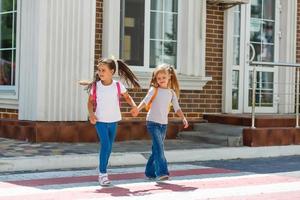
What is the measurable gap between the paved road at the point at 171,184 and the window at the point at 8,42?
3795 millimetres

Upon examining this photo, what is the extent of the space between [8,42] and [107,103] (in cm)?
511

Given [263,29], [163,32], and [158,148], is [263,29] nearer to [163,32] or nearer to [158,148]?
[163,32]

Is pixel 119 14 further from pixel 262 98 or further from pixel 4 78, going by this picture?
pixel 262 98

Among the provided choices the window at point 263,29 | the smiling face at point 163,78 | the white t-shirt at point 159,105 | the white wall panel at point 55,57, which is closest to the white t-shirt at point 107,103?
the white t-shirt at point 159,105

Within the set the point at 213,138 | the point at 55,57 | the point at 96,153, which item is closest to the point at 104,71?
the point at 96,153

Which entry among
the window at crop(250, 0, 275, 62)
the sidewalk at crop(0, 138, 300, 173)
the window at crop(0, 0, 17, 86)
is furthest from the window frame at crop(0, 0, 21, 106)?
the window at crop(250, 0, 275, 62)

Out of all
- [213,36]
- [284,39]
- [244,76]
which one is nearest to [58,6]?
[213,36]

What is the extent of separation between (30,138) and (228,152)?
3.40 metres

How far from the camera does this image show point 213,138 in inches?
458

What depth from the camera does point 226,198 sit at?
23.0 ft

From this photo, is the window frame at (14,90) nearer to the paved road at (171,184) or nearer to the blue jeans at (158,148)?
the paved road at (171,184)

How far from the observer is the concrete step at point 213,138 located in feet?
37.1

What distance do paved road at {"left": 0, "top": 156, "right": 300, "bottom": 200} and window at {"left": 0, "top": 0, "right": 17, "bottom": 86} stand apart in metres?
3.80

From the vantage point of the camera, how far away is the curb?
8.80m
